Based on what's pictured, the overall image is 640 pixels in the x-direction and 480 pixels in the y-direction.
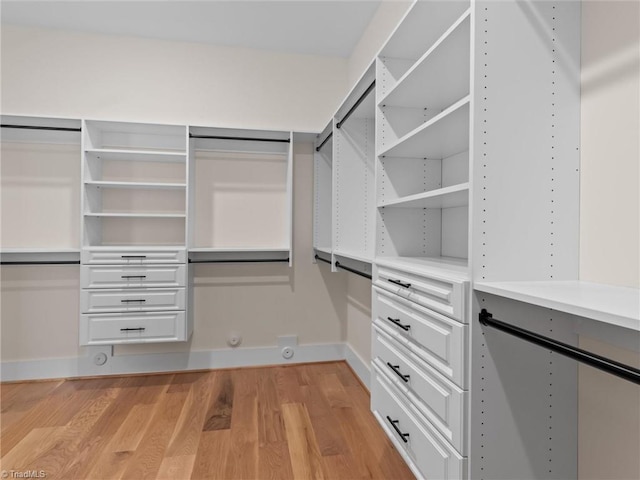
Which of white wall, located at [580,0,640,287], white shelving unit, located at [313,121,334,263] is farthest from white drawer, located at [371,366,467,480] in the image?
white shelving unit, located at [313,121,334,263]

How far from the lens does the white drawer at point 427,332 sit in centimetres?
111

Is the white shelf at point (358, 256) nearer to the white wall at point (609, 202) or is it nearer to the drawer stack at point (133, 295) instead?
the white wall at point (609, 202)

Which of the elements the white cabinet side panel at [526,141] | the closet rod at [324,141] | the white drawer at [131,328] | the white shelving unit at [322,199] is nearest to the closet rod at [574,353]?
the white cabinet side panel at [526,141]

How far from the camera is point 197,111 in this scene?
3057mm

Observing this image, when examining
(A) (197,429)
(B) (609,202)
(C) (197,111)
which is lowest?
(A) (197,429)

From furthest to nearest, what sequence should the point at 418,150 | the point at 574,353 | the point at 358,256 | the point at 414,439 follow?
the point at 358,256
the point at 418,150
the point at 414,439
the point at 574,353

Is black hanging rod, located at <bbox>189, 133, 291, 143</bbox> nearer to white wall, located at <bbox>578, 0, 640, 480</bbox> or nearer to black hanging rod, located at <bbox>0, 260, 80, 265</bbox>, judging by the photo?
black hanging rod, located at <bbox>0, 260, 80, 265</bbox>

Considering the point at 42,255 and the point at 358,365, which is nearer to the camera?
the point at 42,255

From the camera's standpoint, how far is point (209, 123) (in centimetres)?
308

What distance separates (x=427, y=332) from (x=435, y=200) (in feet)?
1.90

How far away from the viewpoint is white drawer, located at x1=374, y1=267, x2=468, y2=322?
111 cm

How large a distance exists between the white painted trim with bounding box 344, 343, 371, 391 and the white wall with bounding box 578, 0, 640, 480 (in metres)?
1.65

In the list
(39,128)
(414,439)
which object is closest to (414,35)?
(414,439)

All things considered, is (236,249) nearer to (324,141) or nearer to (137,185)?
(137,185)
